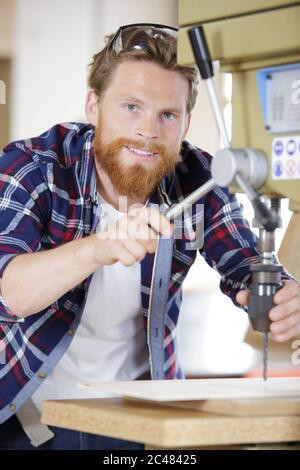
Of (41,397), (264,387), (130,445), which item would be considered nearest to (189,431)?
(264,387)

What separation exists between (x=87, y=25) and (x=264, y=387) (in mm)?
2793

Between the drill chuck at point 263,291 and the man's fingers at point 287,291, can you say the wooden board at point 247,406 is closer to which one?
the drill chuck at point 263,291

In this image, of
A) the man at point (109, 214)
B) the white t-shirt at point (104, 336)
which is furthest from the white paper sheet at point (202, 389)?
the white t-shirt at point (104, 336)

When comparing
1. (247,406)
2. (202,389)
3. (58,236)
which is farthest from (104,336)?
(247,406)

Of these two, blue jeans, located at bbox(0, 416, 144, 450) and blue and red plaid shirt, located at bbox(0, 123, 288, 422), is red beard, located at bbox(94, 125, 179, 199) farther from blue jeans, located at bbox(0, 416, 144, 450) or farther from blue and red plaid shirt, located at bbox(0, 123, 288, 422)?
blue jeans, located at bbox(0, 416, 144, 450)

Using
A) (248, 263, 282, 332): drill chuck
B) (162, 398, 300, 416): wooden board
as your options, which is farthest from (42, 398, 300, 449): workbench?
(248, 263, 282, 332): drill chuck

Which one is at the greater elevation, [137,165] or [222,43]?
[222,43]

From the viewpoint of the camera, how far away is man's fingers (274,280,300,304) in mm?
1264

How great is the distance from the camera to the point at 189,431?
88 cm

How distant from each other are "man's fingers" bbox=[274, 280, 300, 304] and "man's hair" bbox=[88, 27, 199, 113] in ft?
1.84

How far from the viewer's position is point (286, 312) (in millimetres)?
1250

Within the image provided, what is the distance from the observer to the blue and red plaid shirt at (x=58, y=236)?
149cm
